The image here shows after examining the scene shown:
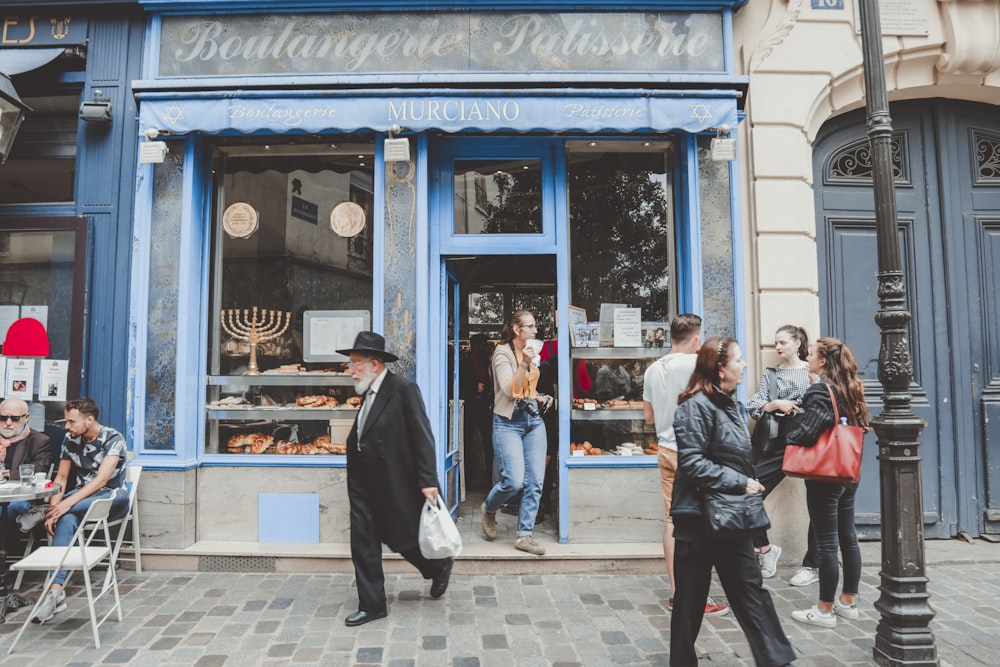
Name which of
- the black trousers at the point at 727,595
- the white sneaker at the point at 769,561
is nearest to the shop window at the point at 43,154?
the black trousers at the point at 727,595

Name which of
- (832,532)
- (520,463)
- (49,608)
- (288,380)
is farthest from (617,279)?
(49,608)

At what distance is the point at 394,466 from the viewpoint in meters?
4.13

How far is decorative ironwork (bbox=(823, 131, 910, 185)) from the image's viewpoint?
613 centimetres

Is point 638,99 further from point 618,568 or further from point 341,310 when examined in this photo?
point 618,568

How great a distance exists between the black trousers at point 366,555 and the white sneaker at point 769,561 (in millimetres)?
2891

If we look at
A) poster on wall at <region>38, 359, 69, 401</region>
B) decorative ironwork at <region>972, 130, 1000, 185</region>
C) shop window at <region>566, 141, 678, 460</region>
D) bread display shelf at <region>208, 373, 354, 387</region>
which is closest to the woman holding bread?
shop window at <region>566, 141, 678, 460</region>

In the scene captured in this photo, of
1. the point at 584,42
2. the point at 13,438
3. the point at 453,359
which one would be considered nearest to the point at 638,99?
the point at 584,42

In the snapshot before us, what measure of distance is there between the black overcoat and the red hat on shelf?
365 centimetres

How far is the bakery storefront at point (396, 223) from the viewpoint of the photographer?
5.32m

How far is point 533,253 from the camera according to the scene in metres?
5.71

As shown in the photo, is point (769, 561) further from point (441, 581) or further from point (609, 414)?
point (441, 581)

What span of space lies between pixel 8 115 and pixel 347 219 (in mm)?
2964

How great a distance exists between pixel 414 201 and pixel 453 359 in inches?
67.3

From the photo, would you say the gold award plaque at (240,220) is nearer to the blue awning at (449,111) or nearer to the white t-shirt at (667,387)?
the blue awning at (449,111)
